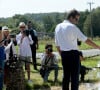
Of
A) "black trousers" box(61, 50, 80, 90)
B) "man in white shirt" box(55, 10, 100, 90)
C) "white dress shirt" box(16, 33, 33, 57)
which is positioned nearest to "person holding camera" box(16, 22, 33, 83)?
"white dress shirt" box(16, 33, 33, 57)

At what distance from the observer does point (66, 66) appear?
815 cm

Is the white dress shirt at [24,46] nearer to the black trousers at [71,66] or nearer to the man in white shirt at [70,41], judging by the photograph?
the black trousers at [71,66]

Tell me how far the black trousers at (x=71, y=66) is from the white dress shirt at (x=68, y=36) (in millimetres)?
107

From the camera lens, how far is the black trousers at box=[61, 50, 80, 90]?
26.2 feet

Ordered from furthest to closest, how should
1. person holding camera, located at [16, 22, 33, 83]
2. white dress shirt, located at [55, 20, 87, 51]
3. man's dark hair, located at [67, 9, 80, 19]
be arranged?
person holding camera, located at [16, 22, 33, 83], man's dark hair, located at [67, 9, 80, 19], white dress shirt, located at [55, 20, 87, 51]

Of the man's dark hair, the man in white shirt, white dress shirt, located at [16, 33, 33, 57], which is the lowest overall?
white dress shirt, located at [16, 33, 33, 57]

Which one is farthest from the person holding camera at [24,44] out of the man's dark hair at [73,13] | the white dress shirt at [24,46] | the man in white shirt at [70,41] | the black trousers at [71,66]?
the man's dark hair at [73,13]

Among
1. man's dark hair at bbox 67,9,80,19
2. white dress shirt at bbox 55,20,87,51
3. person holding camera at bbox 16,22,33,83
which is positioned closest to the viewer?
white dress shirt at bbox 55,20,87,51

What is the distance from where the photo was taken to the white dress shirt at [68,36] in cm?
784

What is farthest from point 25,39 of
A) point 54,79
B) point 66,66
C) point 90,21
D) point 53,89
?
point 90,21

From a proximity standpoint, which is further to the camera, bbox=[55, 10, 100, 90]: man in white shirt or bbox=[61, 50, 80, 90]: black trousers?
bbox=[61, 50, 80, 90]: black trousers

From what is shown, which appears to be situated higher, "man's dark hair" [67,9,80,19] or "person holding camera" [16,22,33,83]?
"man's dark hair" [67,9,80,19]

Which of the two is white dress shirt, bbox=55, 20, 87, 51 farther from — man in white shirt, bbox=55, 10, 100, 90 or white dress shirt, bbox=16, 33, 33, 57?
white dress shirt, bbox=16, 33, 33, 57

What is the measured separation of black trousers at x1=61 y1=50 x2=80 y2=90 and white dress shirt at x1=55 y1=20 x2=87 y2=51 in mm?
107
